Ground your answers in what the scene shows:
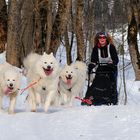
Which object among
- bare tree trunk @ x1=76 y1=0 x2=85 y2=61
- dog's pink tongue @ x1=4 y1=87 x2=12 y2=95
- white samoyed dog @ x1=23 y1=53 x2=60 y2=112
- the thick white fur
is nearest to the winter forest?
bare tree trunk @ x1=76 y1=0 x2=85 y2=61

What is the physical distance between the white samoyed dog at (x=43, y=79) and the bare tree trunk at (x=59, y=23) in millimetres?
5924

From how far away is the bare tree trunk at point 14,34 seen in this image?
45.8 ft

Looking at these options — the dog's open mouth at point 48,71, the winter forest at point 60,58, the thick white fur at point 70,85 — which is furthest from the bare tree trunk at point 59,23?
the dog's open mouth at point 48,71

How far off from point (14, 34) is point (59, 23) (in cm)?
156

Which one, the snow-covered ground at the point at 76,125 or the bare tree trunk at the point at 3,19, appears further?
the bare tree trunk at the point at 3,19

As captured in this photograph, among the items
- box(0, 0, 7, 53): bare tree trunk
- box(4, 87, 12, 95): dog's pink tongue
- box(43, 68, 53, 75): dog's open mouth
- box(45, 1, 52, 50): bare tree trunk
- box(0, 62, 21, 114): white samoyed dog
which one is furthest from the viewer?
box(0, 0, 7, 53): bare tree trunk

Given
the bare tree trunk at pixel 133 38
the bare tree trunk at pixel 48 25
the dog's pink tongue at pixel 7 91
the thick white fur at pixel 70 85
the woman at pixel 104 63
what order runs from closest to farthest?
1. the dog's pink tongue at pixel 7 91
2. the woman at pixel 104 63
3. the thick white fur at pixel 70 85
4. the bare tree trunk at pixel 48 25
5. the bare tree trunk at pixel 133 38

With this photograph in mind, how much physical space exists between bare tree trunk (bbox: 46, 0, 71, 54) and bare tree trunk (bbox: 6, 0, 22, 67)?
1.07m

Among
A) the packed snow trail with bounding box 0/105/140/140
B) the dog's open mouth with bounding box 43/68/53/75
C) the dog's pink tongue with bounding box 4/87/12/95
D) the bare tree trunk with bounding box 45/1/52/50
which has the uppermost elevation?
the bare tree trunk with bounding box 45/1/52/50

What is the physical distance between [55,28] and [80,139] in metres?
9.32

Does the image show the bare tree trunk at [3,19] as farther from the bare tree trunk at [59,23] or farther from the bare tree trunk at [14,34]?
the bare tree trunk at [59,23]

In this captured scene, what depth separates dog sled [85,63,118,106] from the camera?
899 cm

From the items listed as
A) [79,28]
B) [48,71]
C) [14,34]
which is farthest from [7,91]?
[79,28]

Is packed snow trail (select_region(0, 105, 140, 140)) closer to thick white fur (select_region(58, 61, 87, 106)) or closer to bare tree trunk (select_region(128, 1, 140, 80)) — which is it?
thick white fur (select_region(58, 61, 87, 106))
